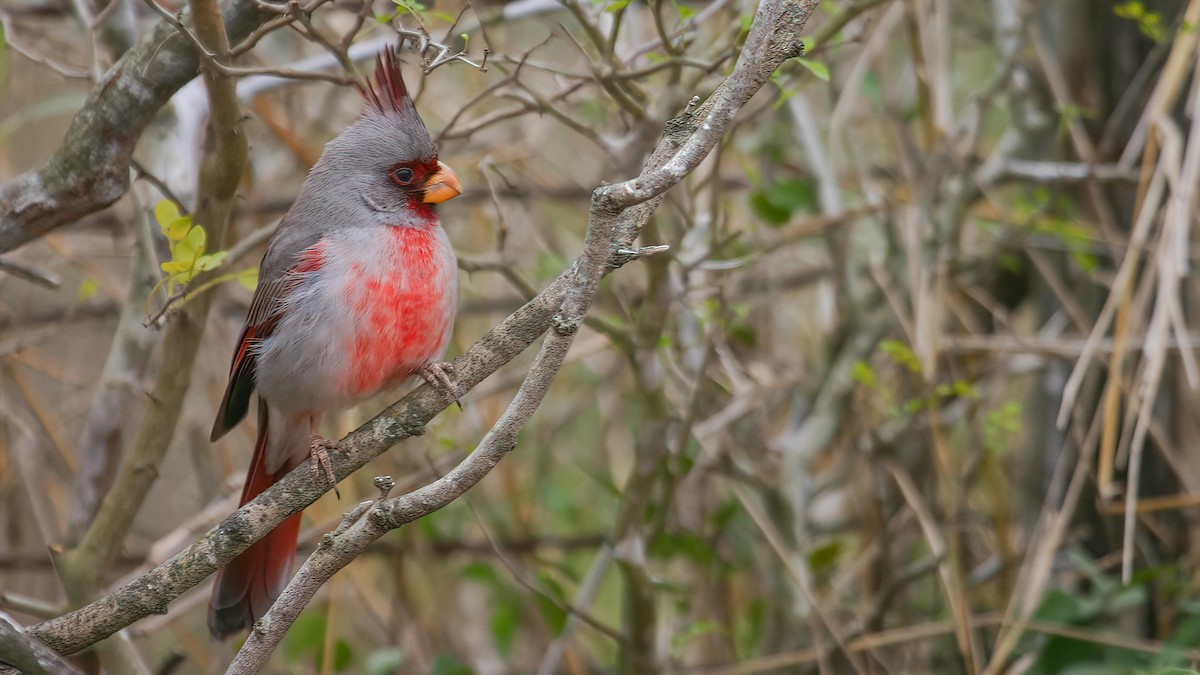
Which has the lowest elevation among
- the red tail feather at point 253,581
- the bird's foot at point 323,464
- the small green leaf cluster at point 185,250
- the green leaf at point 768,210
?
the red tail feather at point 253,581

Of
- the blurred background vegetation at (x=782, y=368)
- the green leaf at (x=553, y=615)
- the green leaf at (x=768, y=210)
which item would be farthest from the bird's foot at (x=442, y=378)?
the green leaf at (x=768, y=210)

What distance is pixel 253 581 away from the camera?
2738 millimetres

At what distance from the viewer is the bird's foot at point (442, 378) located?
2.10 metres

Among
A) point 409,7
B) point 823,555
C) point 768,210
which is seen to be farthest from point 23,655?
point 768,210

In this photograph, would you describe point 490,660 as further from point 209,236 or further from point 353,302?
point 209,236

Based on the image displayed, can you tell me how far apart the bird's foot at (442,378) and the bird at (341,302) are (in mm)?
11

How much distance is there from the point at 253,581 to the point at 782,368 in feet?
6.20

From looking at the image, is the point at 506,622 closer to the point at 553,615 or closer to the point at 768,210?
the point at 553,615

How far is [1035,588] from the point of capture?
9.85 ft

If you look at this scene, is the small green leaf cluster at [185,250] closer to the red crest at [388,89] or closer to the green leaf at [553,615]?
the red crest at [388,89]

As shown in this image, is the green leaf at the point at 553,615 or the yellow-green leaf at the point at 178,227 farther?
the green leaf at the point at 553,615

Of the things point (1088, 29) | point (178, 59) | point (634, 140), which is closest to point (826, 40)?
point (634, 140)

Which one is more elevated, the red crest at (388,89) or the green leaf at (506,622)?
the red crest at (388,89)

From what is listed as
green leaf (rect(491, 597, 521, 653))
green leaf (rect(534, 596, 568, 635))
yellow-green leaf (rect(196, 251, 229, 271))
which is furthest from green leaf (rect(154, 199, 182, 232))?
green leaf (rect(491, 597, 521, 653))
